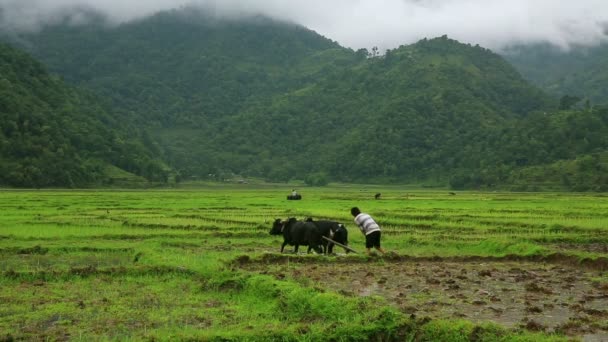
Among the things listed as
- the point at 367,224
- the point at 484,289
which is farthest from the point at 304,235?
the point at 484,289

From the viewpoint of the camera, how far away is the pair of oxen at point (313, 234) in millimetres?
19781

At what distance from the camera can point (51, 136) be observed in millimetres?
102688

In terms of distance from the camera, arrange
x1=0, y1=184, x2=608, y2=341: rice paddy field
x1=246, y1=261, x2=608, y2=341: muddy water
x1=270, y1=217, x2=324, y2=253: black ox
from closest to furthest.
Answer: x1=0, y1=184, x2=608, y2=341: rice paddy field < x1=246, y1=261, x2=608, y2=341: muddy water < x1=270, y1=217, x2=324, y2=253: black ox

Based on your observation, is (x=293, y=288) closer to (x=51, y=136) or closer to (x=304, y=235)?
(x=304, y=235)

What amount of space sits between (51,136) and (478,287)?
100 m

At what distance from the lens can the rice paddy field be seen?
31.6ft

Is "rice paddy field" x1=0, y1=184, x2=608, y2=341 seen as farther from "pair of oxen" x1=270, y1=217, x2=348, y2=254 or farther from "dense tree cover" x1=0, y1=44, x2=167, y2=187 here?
"dense tree cover" x1=0, y1=44, x2=167, y2=187

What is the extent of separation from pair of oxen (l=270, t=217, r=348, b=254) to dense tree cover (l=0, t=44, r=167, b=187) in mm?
77451

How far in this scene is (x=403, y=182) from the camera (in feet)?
438

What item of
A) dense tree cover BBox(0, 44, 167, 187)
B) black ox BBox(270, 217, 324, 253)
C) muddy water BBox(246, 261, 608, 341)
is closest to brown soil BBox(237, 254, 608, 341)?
muddy water BBox(246, 261, 608, 341)

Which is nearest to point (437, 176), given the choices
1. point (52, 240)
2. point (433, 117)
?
point (433, 117)

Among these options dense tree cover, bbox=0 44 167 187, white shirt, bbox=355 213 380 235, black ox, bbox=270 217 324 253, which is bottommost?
black ox, bbox=270 217 324 253

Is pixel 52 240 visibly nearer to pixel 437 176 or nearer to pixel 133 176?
pixel 133 176

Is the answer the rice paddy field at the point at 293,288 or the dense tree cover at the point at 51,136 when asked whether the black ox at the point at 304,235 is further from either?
the dense tree cover at the point at 51,136
